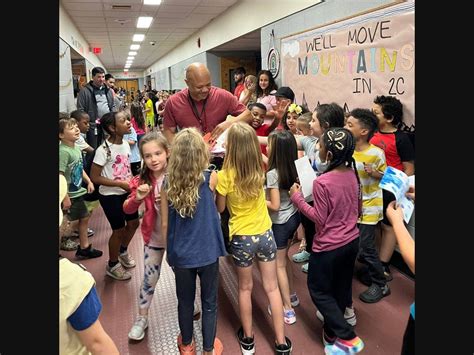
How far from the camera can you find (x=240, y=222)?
2.13 m

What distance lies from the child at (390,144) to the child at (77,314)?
2.31 m

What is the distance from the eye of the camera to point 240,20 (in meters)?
7.11

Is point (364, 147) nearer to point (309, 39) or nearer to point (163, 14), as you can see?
point (309, 39)

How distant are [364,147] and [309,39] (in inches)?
87.7

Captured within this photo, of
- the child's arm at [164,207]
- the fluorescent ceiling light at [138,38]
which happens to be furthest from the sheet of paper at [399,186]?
the fluorescent ceiling light at [138,38]

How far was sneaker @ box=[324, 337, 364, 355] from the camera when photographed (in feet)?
6.90

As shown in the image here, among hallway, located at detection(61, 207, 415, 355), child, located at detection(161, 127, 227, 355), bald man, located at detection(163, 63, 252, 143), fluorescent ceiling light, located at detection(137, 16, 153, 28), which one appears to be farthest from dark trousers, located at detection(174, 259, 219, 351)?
fluorescent ceiling light, located at detection(137, 16, 153, 28)

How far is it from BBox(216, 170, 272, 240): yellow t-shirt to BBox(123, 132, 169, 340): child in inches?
16.8

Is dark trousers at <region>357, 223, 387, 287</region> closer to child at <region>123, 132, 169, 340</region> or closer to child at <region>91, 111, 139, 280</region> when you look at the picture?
child at <region>123, 132, 169, 340</region>

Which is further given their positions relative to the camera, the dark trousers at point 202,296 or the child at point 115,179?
the child at point 115,179

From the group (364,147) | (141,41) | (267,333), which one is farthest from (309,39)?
(141,41)

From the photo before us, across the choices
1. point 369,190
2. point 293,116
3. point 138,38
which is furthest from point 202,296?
point 138,38

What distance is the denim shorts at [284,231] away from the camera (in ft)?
7.99

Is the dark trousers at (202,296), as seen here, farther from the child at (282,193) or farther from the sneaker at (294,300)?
the sneaker at (294,300)
